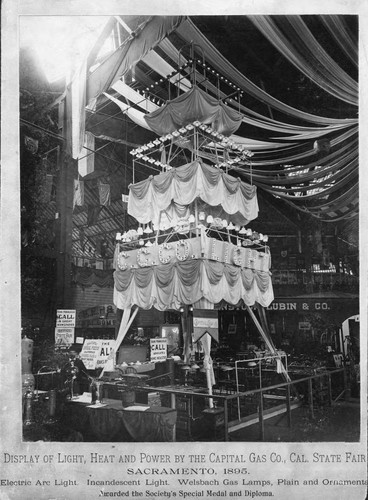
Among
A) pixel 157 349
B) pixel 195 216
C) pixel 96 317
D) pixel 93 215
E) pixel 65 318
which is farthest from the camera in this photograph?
pixel 93 215

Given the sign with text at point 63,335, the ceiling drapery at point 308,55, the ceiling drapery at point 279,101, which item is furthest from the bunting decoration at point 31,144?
the ceiling drapery at point 308,55

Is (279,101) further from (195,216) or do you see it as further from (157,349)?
(157,349)

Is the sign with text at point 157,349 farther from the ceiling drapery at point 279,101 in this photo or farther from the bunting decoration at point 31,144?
the bunting decoration at point 31,144

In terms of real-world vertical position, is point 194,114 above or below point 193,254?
above

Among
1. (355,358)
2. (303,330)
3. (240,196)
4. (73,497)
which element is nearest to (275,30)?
(355,358)

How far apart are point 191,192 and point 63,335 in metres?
4.99

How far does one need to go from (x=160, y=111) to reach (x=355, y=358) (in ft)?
23.2

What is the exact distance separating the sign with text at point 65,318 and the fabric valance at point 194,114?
5.40 metres

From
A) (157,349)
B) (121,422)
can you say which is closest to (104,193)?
(157,349)

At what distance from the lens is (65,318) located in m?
6.43

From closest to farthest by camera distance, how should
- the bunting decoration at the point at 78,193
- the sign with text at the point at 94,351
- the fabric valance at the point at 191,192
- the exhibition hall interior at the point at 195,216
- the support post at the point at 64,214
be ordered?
1. the exhibition hall interior at the point at 195,216
2. the sign with text at the point at 94,351
3. the support post at the point at 64,214
4. the bunting decoration at the point at 78,193
5. the fabric valance at the point at 191,192

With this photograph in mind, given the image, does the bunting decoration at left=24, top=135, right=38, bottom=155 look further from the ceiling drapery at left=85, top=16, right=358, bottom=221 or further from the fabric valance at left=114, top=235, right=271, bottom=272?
the fabric valance at left=114, top=235, right=271, bottom=272

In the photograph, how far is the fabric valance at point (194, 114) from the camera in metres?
9.34

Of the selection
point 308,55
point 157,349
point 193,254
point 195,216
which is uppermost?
point 308,55
